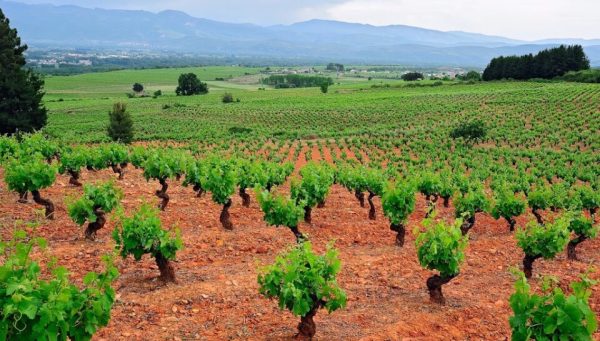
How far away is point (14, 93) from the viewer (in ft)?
141

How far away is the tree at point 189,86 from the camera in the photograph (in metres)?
119

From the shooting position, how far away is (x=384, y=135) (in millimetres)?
52656

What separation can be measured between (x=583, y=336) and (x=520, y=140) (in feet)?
140

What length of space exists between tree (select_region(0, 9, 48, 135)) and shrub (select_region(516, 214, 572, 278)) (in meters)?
42.3

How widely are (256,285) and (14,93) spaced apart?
4109 cm

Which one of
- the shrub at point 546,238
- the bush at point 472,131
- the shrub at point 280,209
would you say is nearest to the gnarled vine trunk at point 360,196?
the shrub at point 280,209

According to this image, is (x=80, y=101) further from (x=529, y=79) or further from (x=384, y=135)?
(x=529, y=79)

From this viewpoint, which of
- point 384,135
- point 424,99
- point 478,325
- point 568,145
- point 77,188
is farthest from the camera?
point 424,99

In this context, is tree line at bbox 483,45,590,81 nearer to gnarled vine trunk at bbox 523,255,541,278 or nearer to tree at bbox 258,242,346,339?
gnarled vine trunk at bbox 523,255,541,278

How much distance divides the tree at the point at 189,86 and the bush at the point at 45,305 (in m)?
116

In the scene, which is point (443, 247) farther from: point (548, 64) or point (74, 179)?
point (548, 64)

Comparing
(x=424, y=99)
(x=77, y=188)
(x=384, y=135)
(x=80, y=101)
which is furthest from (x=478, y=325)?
(x=80, y=101)

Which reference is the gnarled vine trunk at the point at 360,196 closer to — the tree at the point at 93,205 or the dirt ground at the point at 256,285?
the dirt ground at the point at 256,285

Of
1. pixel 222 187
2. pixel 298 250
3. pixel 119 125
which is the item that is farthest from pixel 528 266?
pixel 119 125
